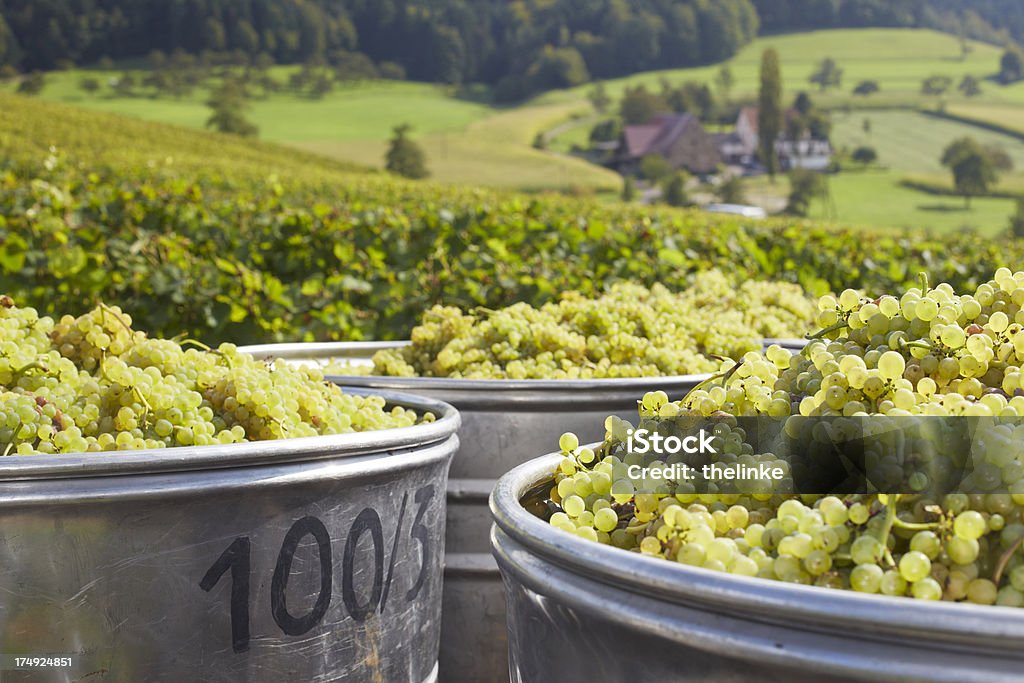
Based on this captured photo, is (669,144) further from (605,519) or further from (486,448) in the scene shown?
(605,519)

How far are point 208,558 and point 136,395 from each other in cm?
41

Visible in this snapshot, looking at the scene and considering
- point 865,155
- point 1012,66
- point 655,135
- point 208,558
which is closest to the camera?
point 208,558

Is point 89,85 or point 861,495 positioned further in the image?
point 89,85

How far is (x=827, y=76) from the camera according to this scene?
103 metres

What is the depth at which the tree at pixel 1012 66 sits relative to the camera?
10450 centimetres

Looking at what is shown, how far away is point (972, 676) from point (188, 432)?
1307 millimetres

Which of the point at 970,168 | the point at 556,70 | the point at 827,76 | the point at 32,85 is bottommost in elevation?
the point at 970,168

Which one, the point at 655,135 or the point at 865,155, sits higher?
the point at 655,135

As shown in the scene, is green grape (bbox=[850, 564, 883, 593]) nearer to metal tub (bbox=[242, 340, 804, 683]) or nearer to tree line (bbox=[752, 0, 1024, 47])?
metal tub (bbox=[242, 340, 804, 683])

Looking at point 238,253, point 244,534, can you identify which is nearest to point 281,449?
point 244,534

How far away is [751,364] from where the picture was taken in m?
1.37

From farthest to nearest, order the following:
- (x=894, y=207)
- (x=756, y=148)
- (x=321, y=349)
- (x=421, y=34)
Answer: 1. (x=421, y=34)
2. (x=756, y=148)
3. (x=894, y=207)
4. (x=321, y=349)

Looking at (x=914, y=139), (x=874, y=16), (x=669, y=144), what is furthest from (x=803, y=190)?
(x=874, y=16)

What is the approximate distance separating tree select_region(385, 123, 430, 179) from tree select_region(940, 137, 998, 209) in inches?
1658
